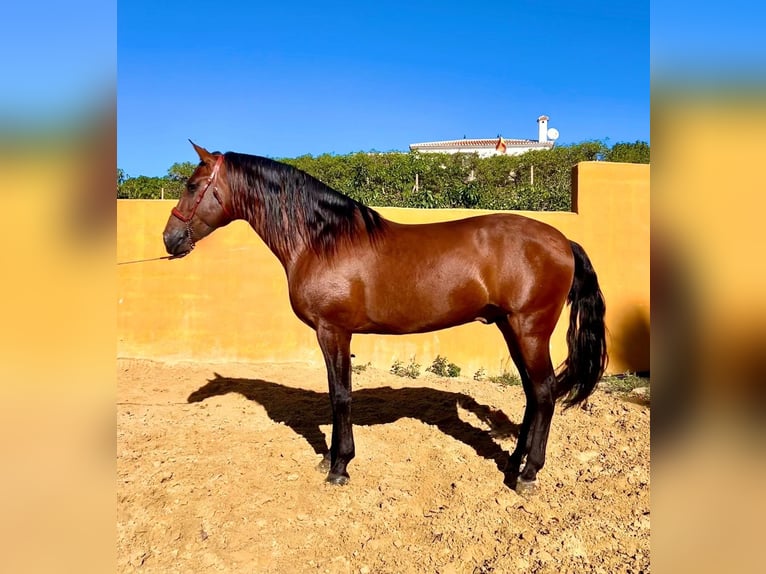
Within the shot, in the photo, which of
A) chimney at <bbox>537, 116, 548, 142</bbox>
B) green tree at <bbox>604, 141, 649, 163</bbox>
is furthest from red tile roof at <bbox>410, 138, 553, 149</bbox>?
green tree at <bbox>604, 141, 649, 163</bbox>

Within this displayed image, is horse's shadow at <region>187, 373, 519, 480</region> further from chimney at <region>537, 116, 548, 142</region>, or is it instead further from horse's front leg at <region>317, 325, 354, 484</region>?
chimney at <region>537, 116, 548, 142</region>

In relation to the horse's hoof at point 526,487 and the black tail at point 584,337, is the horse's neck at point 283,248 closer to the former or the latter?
the black tail at point 584,337

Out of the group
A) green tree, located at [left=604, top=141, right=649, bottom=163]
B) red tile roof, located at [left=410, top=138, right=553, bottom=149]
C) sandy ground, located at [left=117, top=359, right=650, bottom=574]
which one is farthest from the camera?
red tile roof, located at [left=410, top=138, right=553, bottom=149]

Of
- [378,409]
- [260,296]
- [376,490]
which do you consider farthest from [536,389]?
[260,296]

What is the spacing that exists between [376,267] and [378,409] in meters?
2.26

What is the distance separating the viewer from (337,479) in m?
3.37

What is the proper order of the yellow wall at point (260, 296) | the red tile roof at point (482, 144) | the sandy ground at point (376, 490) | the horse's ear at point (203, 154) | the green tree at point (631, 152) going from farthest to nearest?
the red tile roof at point (482, 144) → the green tree at point (631, 152) → the yellow wall at point (260, 296) → the horse's ear at point (203, 154) → the sandy ground at point (376, 490)

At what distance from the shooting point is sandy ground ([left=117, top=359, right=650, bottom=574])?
2.56 meters

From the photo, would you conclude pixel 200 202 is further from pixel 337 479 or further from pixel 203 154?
pixel 337 479

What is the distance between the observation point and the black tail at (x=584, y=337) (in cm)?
354

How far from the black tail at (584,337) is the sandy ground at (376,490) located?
676 millimetres

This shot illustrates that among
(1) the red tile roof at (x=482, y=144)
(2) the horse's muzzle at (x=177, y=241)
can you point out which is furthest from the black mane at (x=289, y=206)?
(1) the red tile roof at (x=482, y=144)
